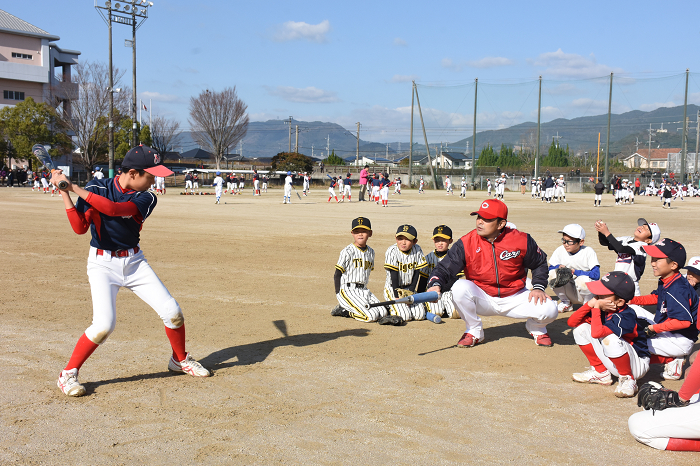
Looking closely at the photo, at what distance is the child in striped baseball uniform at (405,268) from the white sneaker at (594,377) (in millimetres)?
2554

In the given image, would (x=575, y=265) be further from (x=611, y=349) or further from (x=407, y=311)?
(x=611, y=349)

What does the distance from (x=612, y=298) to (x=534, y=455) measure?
1709 millimetres

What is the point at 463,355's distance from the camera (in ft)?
18.2

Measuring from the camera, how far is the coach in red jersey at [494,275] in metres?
5.68

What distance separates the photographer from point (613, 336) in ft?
14.7

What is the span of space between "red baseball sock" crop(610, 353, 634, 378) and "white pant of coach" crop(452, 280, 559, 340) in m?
1.17

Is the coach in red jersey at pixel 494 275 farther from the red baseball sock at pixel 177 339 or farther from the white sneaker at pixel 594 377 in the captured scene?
the red baseball sock at pixel 177 339

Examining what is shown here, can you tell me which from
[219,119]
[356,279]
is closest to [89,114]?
[219,119]

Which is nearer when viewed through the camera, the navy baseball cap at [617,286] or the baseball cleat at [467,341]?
the navy baseball cap at [617,286]

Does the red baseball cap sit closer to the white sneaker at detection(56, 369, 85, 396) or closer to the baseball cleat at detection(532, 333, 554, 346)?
the baseball cleat at detection(532, 333, 554, 346)

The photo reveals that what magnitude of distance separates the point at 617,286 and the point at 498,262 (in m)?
1.48

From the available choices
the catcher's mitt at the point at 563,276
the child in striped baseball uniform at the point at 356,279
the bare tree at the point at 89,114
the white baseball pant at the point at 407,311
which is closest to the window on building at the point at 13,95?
the bare tree at the point at 89,114

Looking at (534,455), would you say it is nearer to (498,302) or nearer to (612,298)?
(612,298)

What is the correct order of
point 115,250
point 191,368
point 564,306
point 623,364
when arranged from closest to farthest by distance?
1. point 115,250
2. point 623,364
3. point 191,368
4. point 564,306
